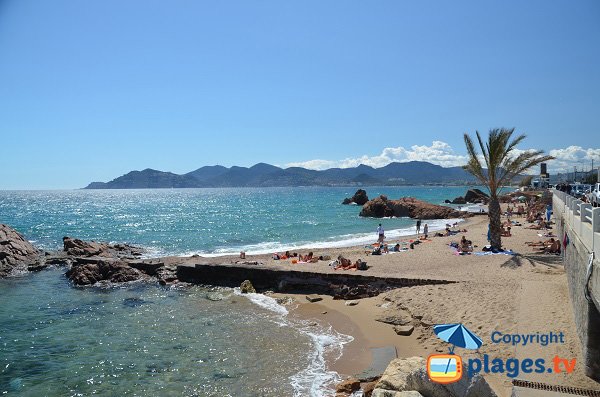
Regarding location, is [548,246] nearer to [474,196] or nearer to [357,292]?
[357,292]

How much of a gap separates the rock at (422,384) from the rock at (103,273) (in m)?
16.9

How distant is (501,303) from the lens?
12.0 m

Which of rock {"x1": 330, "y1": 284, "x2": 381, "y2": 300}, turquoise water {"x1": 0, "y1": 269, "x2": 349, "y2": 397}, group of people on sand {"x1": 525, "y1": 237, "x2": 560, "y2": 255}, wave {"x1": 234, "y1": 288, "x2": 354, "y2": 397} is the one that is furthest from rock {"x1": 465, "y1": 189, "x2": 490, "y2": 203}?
wave {"x1": 234, "y1": 288, "x2": 354, "y2": 397}

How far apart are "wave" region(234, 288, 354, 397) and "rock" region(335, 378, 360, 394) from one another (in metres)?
0.22

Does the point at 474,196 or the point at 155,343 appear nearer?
the point at 155,343

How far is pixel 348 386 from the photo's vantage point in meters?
8.61

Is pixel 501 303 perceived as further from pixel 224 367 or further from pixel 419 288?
pixel 224 367

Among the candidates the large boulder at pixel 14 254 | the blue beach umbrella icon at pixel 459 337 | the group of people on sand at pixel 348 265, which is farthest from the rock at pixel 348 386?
the large boulder at pixel 14 254

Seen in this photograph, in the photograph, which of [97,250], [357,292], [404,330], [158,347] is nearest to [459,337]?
[404,330]

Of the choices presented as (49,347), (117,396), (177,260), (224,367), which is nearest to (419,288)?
(224,367)

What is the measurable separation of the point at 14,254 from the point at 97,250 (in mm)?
4554

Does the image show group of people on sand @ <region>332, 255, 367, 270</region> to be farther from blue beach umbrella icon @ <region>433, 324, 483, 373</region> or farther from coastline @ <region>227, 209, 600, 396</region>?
blue beach umbrella icon @ <region>433, 324, 483, 373</region>

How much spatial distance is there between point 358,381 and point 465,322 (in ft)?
13.3

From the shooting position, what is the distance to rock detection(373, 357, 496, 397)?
656 cm
